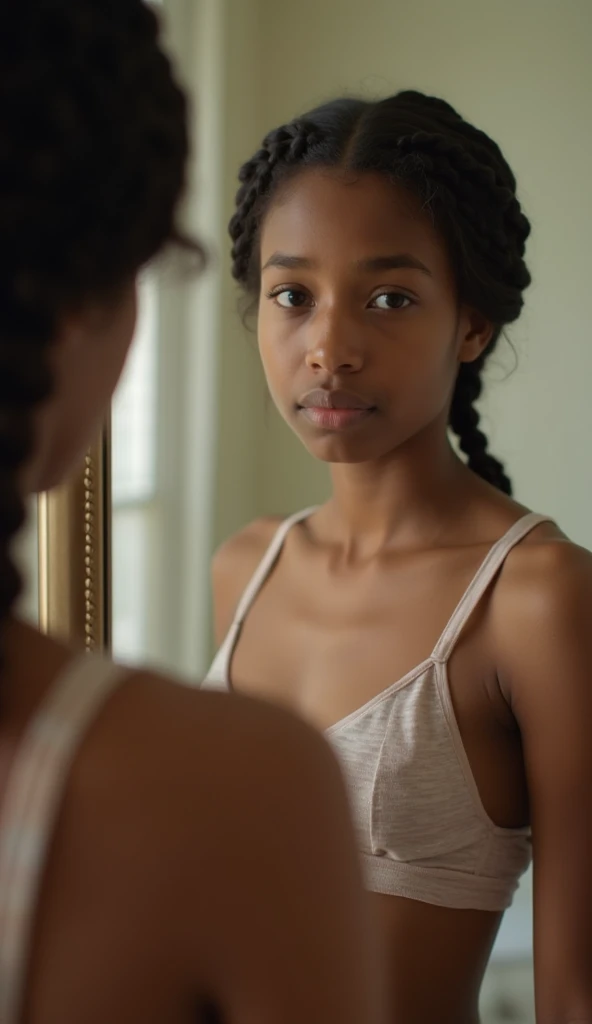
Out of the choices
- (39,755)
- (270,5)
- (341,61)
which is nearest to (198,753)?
(39,755)

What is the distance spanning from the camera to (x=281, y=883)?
1.21 ft

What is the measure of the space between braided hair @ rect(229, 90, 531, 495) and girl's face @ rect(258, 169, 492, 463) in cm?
1

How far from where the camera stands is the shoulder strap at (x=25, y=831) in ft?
1.14

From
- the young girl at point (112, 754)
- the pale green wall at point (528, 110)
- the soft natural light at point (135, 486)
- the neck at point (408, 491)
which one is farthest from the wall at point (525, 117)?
the young girl at point (112, 754)

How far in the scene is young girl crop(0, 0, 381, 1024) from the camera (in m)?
0.33

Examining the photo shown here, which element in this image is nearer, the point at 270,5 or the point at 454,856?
the point at 454,856

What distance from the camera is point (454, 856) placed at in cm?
81

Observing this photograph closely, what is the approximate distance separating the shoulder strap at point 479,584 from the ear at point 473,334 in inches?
6.1

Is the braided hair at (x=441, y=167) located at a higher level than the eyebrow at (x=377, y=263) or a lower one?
higher

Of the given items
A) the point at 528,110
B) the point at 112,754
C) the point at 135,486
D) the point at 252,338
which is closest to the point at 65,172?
the point at 112,754

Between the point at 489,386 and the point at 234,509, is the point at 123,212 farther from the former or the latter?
the point at 234,509

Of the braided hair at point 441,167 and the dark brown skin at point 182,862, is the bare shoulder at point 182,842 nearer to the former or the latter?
the dark brown skin at point 182,862

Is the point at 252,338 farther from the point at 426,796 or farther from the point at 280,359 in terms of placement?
the point at 426,796

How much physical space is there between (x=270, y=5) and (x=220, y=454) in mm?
542
